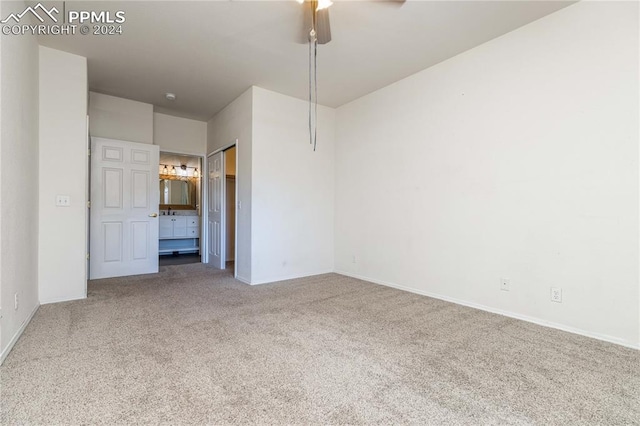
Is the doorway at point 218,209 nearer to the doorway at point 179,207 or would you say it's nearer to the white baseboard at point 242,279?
the white baseboard at point 242,279

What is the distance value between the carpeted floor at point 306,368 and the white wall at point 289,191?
4.26ft

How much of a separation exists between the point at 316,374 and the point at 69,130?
11.8 feet

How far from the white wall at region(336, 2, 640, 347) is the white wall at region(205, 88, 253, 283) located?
6.20ft

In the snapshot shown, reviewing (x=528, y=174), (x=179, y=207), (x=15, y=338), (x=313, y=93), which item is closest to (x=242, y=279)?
(x=15, y=338)

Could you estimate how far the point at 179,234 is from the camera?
7191 millimetres

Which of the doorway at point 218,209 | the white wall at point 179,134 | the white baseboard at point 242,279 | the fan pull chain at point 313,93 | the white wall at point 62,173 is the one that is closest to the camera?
the white wall at point 62,173

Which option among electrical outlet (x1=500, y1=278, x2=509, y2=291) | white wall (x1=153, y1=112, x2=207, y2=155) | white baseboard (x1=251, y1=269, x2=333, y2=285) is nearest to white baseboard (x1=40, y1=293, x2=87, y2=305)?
white baseboard (x1=251, y1=269, x2=333, y2=285)

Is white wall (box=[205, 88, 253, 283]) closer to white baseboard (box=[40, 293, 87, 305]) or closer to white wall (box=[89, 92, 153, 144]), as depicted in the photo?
white wall (box=[89, 92, 153, 144])

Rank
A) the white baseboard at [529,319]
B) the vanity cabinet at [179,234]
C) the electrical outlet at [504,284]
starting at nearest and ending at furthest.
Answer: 1. the white baseboard at [529,319]
2. the electrical outlet at [504,284]
3. the vanity cabinet at [179,234]

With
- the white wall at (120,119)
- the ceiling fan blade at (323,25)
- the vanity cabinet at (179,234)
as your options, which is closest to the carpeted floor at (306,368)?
the ceiling fan blade at (323,25)

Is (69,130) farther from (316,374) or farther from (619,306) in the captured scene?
(619,306)

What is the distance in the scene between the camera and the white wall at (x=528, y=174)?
2289 millimetres

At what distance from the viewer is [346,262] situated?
15.6 ft

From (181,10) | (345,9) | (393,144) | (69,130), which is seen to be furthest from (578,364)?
(69,130)
